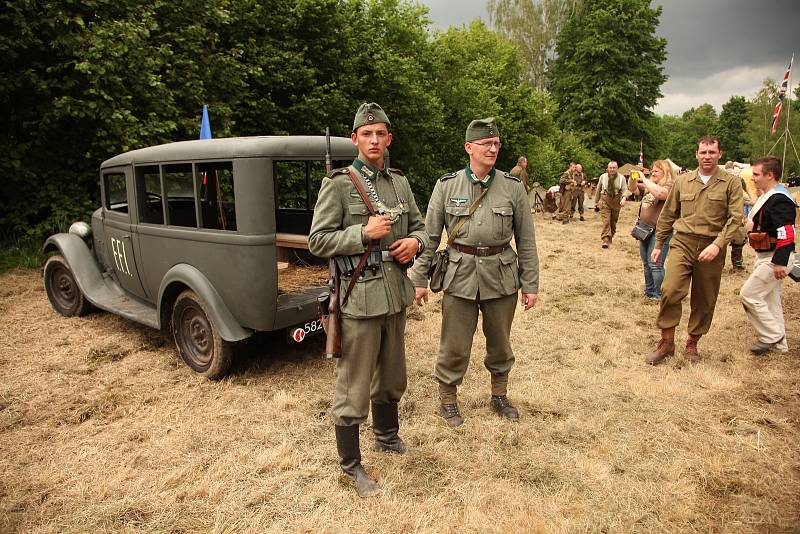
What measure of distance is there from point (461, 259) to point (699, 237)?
2.42 m

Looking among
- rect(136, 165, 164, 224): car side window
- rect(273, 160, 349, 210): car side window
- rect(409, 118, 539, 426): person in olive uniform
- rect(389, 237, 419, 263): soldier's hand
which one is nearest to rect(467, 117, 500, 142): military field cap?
A: rect(409, 118, 539, 426): person in olive uniform

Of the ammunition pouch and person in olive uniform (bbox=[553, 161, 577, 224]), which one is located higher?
the ammunition pouch

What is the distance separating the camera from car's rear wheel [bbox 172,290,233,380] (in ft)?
13.5

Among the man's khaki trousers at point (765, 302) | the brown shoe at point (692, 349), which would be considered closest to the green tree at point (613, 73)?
the man's khaki trousers at point (765, 302)

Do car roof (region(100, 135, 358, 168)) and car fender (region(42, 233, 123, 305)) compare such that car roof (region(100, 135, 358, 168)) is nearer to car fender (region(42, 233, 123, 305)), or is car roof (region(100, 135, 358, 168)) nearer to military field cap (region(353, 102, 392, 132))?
military field cap (region(353, 102, 392, 132))

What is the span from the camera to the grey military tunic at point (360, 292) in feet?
8.72

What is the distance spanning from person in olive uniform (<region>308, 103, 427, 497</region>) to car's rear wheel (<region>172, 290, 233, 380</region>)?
1717mm

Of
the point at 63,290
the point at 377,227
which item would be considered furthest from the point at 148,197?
the point at 377,227

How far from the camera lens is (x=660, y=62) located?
33.4m

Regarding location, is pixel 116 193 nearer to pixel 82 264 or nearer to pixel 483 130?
pixel 82 264

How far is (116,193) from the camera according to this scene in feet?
17.5

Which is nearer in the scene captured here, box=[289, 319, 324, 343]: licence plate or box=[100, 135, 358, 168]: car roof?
box=[100, 135, 358, 168]: car roof

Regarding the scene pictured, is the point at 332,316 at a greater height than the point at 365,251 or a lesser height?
lesser

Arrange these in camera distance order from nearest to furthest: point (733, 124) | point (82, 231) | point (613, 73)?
point (82, 231), point (613, 73), point (733, 124)
